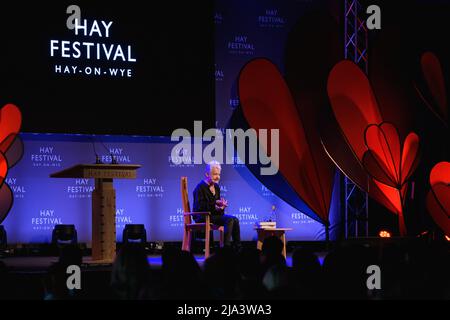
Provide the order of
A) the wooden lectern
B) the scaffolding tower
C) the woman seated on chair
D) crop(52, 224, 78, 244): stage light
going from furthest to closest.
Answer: the scaffolding tower, crop(52, 224, 78, 244): stage light, the woman seated on chair, the wooden lectern

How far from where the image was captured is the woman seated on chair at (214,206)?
274 inches

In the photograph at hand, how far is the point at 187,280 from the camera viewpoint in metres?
2.73

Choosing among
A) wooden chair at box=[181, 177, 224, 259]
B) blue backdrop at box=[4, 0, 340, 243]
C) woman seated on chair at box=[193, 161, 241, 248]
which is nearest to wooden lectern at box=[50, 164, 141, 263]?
wooden chair at box=[181, 177, 224, 259]

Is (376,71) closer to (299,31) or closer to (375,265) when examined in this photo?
(299,31)

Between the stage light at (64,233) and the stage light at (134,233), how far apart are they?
607 millimetres

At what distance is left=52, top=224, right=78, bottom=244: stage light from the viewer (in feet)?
25.5

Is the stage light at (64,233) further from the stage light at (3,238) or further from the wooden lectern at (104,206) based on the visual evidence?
the wooden lectern at (104,206)

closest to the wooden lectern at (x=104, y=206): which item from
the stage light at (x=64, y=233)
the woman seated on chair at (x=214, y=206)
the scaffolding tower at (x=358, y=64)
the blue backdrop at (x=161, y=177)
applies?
the woman seated on chair at (x=214, y=206)

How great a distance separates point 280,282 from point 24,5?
565 cm

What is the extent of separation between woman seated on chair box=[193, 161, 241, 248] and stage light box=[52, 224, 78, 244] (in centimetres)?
167

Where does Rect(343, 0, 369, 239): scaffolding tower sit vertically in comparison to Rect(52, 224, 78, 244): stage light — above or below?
above

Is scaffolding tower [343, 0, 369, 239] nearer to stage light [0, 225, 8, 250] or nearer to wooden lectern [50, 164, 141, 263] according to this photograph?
wooden lectern [50, 164, 141, 263]

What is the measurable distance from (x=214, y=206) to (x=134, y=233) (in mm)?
1453

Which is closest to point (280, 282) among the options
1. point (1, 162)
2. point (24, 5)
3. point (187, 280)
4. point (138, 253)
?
point (187, 280)
